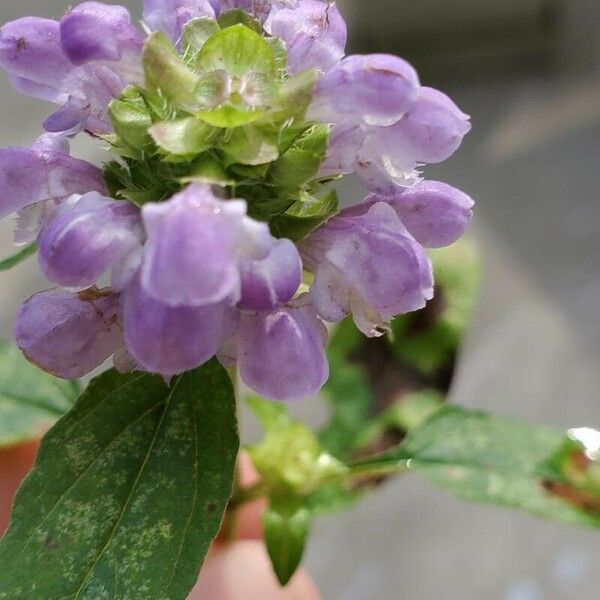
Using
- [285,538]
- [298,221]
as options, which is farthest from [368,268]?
[285,538]

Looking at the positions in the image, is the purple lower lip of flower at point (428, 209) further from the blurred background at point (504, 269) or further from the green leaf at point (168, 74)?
the blurred background at point (504, 269)

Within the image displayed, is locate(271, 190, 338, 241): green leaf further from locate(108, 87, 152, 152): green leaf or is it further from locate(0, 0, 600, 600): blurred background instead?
locate(0, 0, 600, 600): blurred background

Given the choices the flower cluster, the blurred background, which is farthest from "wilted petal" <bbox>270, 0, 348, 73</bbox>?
the blurred background

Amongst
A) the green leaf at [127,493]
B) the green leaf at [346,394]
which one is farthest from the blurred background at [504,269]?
the green leaf at [127,493]

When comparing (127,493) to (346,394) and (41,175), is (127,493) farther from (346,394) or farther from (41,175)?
(346,394)

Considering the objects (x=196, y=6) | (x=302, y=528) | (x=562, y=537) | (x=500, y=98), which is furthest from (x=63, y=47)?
(x=500, y=98)

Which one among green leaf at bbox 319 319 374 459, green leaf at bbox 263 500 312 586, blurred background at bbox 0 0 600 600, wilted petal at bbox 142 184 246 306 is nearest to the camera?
wilted petal at bbox 142 184 246 306

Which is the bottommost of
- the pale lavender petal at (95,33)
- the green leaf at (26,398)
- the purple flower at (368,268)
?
the green leaf at (26,398)
